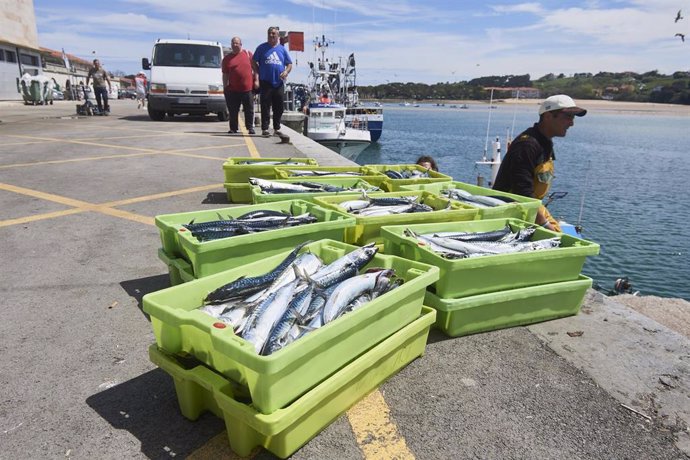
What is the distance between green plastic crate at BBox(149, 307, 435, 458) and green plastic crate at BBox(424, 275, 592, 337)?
0.59 metres

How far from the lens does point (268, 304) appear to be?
232cm

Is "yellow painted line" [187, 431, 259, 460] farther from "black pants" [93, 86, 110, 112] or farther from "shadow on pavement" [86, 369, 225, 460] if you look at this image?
"black pants" [93, 86, 110, 112]

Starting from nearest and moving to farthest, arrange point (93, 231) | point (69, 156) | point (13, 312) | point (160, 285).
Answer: point (13, 312), point (160, 285), point (93, 231), point (69, 156)

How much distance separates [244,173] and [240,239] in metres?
3.07

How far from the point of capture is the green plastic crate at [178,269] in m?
3.11

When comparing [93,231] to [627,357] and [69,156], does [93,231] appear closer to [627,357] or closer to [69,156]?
[627,357]

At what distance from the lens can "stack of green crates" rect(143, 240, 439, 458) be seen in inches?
69.6

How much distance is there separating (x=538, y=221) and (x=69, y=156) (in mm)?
9558

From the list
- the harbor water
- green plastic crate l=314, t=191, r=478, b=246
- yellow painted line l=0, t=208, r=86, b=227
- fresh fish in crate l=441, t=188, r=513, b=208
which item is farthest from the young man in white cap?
the harbor water

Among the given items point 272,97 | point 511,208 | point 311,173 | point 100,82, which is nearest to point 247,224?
point 311,173

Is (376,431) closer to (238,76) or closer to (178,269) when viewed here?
(178,269)

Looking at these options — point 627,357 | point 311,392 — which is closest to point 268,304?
point 311,392

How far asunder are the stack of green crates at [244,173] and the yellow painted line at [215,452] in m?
3.95

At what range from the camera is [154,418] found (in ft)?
7.22
